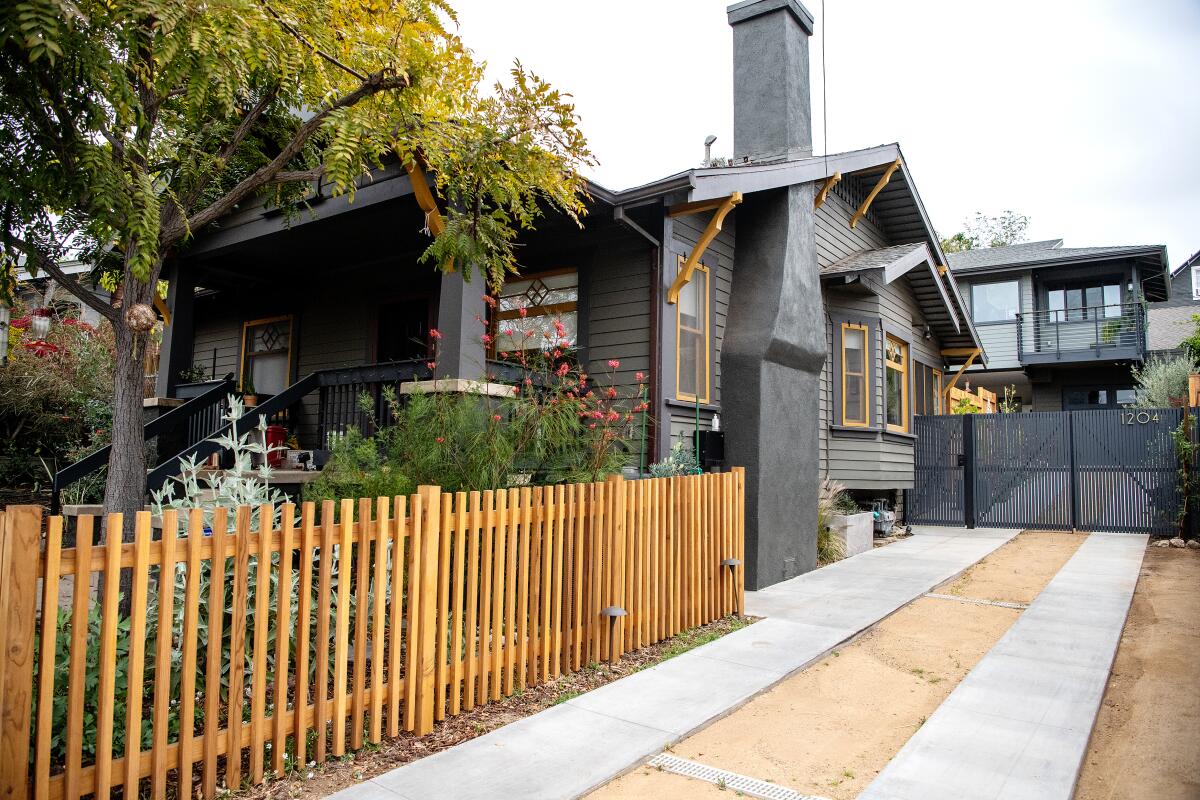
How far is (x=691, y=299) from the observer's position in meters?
9.44

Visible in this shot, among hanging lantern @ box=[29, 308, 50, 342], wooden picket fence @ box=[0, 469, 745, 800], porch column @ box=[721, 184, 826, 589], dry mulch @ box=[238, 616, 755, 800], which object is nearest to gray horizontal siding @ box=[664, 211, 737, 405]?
porch column @ box=[721, 184, 826, 589]

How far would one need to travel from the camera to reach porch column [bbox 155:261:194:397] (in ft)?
35.1

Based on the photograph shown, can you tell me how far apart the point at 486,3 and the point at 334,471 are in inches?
242

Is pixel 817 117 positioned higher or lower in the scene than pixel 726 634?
higher

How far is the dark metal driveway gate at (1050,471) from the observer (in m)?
12.9

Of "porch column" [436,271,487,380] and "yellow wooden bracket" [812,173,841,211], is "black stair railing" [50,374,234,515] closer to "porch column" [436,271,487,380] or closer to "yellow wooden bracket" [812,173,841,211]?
"porch column" [436,271,487,380]

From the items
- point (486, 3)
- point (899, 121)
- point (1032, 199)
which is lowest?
point (486, 3)

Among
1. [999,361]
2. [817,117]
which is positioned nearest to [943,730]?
[817,117]

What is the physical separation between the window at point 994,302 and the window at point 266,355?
22.3 m

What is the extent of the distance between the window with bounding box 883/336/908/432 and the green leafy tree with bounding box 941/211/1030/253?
129 feet

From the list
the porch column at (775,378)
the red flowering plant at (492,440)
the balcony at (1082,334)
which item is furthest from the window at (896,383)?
the balcony at (1082,334)

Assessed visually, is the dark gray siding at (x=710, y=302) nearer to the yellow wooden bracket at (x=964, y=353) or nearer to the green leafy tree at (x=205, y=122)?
the green leafy tree at (x=205, y=122)

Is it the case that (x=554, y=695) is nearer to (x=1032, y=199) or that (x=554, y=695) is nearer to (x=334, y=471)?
(x=334, y=471)

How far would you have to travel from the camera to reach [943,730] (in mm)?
4043
